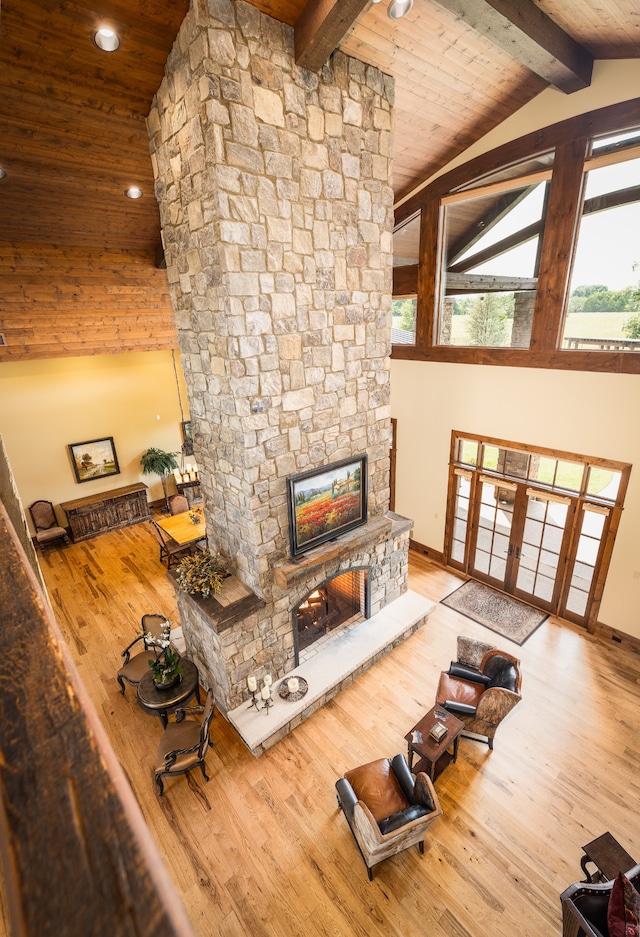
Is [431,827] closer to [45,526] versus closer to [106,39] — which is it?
[106,39]

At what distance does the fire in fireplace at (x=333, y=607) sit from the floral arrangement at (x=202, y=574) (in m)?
1.23

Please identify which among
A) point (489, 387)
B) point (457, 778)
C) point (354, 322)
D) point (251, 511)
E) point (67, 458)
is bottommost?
point (457, 778)

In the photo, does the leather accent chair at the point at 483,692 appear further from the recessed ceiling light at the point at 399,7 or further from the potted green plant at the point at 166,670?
the recessed ceiling light at the point at 399,7

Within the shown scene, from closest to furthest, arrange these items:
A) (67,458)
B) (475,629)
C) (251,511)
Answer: (251,511) < (475,629) < (67,458)

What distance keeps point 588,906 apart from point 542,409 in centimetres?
480

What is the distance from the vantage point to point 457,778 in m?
4.16

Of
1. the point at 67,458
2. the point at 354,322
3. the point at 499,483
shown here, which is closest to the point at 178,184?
the point at 354,322

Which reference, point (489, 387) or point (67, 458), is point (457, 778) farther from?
point (67, 458)

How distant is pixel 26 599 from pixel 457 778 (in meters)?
4.77

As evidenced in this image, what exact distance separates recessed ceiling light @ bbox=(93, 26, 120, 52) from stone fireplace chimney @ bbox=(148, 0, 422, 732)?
0.43 metres

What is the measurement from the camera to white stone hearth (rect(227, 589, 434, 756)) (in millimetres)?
4477

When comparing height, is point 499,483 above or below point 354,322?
below

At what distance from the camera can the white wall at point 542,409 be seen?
490 centimetres

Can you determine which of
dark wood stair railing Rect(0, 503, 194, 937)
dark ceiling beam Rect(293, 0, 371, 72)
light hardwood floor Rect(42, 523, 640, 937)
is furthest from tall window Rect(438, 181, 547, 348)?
dark wood stair railing Rect(0, 503, 194, 937)
